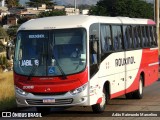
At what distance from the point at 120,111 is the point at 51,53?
8.76 ft

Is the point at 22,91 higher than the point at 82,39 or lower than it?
lower

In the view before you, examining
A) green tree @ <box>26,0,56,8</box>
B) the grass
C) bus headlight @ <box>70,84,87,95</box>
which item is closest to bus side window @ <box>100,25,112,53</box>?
bus headlight @ <box>70,84,87,95</box>

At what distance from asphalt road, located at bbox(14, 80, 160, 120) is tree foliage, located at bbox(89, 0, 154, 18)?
79.9 metres

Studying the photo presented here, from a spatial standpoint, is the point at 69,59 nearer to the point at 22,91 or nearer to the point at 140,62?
the point at 22,91

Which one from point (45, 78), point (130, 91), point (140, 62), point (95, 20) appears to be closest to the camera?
point (45, 78)

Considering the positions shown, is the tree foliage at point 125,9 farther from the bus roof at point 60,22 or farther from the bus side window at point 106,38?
the bus roof at point 60,22

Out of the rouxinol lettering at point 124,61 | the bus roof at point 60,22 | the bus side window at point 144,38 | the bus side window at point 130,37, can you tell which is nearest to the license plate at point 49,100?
the bus roof at point 60,22

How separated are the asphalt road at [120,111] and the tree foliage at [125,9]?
79850 mm

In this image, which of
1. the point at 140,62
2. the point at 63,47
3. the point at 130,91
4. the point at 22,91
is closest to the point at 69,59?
the point at 63,47

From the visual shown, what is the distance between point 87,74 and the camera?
13.5m

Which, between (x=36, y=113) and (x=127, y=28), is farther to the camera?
(x=127, y=28)

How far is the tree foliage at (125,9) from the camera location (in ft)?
323

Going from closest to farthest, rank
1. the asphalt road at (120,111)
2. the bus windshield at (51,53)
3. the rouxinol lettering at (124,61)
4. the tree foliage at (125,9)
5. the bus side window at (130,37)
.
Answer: the bus windshield at (51,53)
the asphalt road at (120,111)
the rouxinol lettering at (124,61)
the bus side window at (130,37)
the tree foliage at (125,9)

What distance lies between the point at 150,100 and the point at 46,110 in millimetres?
4138
